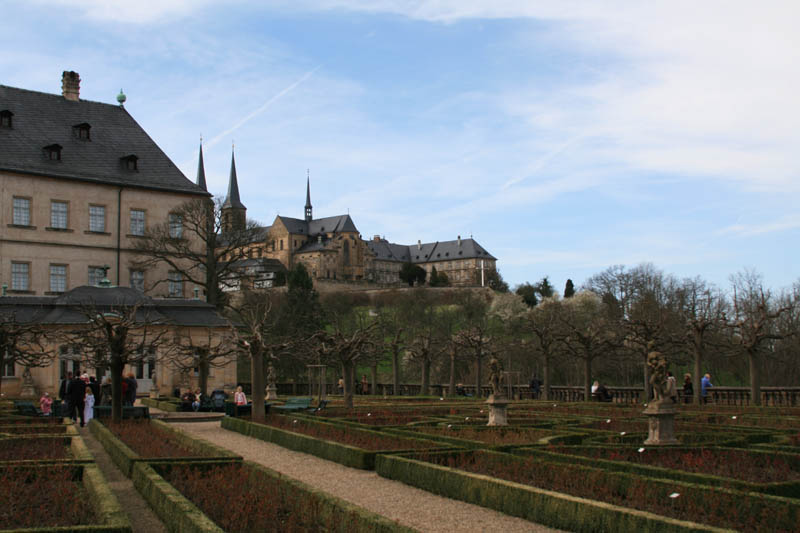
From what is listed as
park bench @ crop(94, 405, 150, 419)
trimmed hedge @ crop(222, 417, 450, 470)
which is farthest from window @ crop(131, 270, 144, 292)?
trimmed hedge @ crop(222, 417, 450, 470)

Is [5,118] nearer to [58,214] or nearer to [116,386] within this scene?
[58,214]

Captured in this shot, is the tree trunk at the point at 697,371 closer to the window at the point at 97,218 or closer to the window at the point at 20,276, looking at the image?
the window at the point at 97,218

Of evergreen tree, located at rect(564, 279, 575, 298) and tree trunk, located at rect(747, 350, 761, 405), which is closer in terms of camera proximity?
tree trunk, located at rect(747, 350, 761, 405)

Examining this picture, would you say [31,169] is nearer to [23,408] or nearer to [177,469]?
[23,408]

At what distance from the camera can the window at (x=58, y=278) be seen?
1748 inches

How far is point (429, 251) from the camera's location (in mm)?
156875

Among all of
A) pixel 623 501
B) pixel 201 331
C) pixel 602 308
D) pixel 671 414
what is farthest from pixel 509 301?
pixel 623 501

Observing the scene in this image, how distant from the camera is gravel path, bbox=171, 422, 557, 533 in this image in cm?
932

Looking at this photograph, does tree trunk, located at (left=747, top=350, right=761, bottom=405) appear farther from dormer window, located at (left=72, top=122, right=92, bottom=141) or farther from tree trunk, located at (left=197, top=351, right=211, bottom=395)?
dormer window, located at (left=72, top=122, right=92, bottom=141)

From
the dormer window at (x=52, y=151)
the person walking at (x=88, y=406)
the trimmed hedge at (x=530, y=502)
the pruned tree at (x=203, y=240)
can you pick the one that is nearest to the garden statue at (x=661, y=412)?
the trimmed hedge at (x=530, y=502)

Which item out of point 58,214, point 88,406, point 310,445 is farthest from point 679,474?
point 58,214

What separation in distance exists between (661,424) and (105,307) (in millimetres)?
31060

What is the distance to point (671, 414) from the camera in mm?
14172

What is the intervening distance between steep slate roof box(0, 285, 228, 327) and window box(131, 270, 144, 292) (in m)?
3.66
